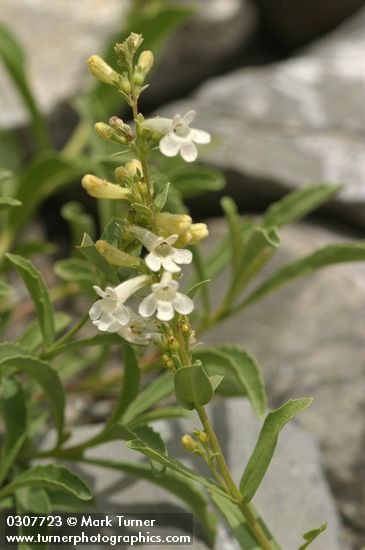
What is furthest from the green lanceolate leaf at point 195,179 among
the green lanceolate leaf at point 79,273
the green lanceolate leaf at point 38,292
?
the green lanceolate leaf at point 38,292

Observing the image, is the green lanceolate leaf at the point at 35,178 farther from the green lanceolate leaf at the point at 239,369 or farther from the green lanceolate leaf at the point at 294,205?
the green lanceolate leaf at the point at 239,369

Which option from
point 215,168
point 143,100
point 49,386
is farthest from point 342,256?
point 143,100

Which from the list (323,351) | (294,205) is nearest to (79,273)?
(294,205)

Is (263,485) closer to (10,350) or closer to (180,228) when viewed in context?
(10,350)

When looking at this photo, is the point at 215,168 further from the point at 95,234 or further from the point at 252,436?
the point at 252,436

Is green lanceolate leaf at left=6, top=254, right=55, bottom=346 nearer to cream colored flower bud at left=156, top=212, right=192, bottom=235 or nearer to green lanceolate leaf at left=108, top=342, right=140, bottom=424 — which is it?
green lanceolate leaf at left=108, top=342, right=140, bottom=424

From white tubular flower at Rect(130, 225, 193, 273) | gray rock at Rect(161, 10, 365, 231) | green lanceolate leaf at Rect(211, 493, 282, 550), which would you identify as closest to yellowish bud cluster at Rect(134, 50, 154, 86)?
white tubular flower at Rect(130, 225, 193, 273)

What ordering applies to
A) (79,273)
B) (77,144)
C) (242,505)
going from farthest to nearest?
(77,144) < (79,273) < (242,505)

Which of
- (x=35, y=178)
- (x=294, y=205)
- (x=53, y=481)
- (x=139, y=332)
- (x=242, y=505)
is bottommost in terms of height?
(x=242, y=505)
